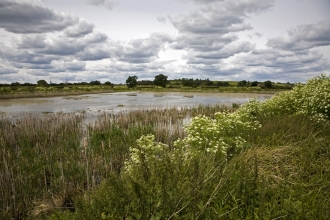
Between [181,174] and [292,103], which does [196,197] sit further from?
[292,103]

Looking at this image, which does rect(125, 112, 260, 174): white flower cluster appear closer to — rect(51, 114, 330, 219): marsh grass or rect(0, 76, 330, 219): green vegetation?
rect(0, 76, 330, 219): green vegetation

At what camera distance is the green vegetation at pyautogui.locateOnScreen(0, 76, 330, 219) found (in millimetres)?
3434

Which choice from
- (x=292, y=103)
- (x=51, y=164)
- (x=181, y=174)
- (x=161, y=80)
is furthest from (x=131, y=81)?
(x=181, y=174)

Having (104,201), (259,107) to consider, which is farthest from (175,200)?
(259,107)

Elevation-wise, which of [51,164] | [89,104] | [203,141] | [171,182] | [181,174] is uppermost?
[171,182]

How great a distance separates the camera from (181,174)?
175 inches

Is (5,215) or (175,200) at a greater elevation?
(175,200)

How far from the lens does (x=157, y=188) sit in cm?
340

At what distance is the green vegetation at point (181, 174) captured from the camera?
3.43 m

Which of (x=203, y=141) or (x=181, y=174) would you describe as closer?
(x=181, y=174)

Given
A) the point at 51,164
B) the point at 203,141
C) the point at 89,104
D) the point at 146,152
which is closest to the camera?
the point at 146,152

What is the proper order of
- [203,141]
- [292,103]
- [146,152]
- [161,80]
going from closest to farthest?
[146,152], [203,141], [292,103], [161,80]

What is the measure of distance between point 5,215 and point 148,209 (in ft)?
12.4

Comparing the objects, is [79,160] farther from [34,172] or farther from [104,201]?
[104,201]
